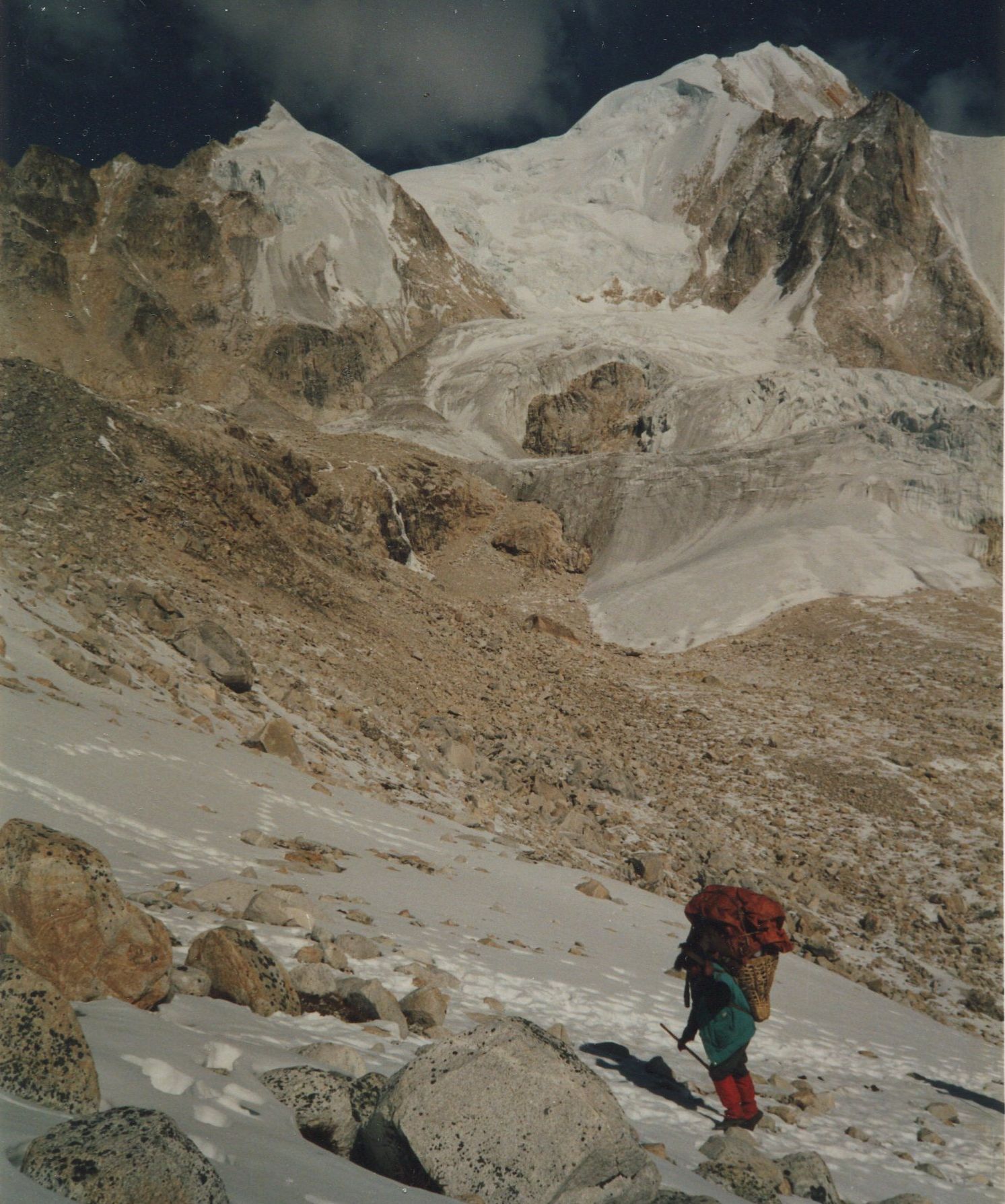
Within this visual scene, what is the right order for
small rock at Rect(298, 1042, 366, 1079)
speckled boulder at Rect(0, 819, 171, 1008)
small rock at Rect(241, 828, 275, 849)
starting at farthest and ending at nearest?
small rock at Rect(241, 828, 275, 849)
small rock at Rect(298, 1042, 366, 1079)
speckled boulder at Rect(0, 819, 171, 1008)

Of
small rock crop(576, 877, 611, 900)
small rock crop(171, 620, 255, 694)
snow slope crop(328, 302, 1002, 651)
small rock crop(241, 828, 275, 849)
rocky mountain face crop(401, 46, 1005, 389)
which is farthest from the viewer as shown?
rocky mountain face crop(401, 46, 1005, 389)

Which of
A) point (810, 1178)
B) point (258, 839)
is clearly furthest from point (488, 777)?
point (810, 1178)

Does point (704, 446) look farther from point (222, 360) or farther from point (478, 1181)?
point (478, 1181)

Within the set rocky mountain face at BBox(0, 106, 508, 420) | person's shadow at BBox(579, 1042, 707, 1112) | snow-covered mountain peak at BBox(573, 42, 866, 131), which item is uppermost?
snow-covered mountain peak at BBox(573, 42, 866, 131)

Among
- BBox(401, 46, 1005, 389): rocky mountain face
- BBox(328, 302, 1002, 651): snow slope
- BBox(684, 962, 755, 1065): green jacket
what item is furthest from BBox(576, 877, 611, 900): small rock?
BBox(401, 46, 1005, 389): rocky mountain face

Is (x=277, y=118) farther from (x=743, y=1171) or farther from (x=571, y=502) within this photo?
(x=743, y=1171)

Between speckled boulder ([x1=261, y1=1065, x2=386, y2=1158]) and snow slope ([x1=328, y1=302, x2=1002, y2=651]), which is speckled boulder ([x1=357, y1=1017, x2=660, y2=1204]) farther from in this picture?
snow slope ([x1=328, y1=302, x2=1002, y2=651])

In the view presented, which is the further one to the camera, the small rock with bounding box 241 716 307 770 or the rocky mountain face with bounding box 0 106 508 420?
the rocky mountain face with bounding box 0 106 508 420

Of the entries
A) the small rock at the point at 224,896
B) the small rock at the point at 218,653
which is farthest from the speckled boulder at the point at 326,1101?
the small rock at the point at 218,653

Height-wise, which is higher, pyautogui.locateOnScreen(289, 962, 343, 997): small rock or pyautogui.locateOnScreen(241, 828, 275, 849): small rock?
pyautogui.locateOnScreen(289, 962, 343, 997): small rock
